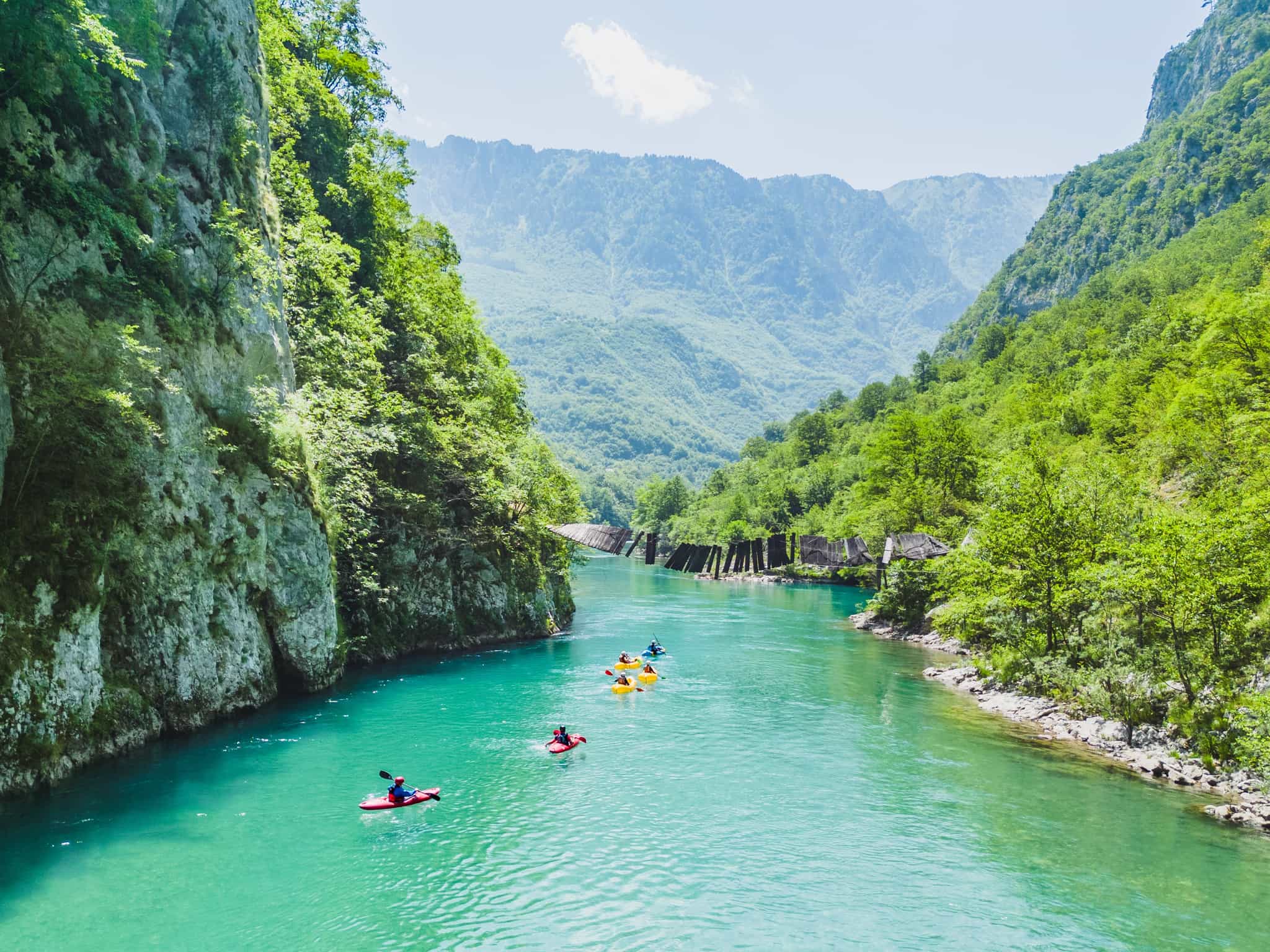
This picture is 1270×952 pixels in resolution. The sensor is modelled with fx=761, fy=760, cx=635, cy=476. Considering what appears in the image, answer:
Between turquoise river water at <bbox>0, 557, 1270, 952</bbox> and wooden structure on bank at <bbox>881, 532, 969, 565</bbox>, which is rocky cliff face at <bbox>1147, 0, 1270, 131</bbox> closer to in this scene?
wooden structure on bank at <bbox>881, 532, 969, 565</bbox>

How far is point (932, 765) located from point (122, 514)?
24.7 m

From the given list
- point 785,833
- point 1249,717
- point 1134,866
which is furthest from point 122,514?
point 1249,717

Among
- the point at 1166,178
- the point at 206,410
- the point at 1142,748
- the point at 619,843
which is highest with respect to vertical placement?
the point at 1166,178

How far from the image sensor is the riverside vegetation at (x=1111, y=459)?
23375 millimetres

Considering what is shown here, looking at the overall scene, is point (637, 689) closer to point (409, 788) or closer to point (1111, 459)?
point (409, 788)

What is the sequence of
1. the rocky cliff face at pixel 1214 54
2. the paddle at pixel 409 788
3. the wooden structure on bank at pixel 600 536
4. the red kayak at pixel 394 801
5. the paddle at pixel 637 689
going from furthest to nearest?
the rocky cliff face at pixel 1214 54 → the paddle at pixel 637 689 → the wooden structure on bank at pixel 600 536 → the paddle at pixel 409 788 → the red kayak at pixel 394 801

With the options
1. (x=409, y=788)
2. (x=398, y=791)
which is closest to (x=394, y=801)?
(x=398, y=791)

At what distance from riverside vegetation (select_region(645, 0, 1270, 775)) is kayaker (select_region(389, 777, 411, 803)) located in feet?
69.3

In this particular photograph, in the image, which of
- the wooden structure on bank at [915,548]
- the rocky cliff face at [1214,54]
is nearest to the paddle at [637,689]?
the wooden structure on bank at [915,548]

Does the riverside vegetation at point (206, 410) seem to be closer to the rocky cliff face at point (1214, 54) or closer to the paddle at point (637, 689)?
the paddle at point (637, 689)

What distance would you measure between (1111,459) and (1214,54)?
182 m

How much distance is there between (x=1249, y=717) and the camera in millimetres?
20344

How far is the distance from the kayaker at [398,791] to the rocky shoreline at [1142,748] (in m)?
20.9

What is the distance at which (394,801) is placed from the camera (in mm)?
19344
